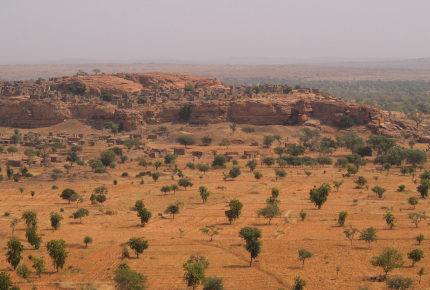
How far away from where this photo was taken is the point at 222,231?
2348 cm

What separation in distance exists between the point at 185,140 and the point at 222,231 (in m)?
31.3

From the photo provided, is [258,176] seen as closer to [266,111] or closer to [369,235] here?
[369,235]

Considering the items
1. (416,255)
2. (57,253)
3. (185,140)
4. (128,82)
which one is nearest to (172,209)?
(57,253)

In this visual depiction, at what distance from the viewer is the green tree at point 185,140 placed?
178 feet

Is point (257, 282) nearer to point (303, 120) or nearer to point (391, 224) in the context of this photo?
point (391, 224)

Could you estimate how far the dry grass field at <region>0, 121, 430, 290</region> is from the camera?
17.5 meters

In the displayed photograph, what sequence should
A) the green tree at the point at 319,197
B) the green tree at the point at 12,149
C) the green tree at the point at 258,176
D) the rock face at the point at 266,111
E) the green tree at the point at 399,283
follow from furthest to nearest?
Result: the rock face at the point at 266,111
the green tree at the point at 12,149
the green tree at the point at 258,176
the green tree at the point at 319,197
the green tree at the point at 399,283

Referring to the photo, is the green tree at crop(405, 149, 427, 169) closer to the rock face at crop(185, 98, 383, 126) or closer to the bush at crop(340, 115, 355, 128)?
the bush at crop(340, 115, 355, 128)

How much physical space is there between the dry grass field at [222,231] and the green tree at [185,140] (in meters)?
12.3

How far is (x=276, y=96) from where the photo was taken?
68500 millimetres

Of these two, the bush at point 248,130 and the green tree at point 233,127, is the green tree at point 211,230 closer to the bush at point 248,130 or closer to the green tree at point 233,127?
the green tree at point 233,127

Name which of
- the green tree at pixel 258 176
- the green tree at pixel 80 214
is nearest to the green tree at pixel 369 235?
the green tree at pixel 80 214

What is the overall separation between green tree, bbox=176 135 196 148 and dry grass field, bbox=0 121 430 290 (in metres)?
12.3

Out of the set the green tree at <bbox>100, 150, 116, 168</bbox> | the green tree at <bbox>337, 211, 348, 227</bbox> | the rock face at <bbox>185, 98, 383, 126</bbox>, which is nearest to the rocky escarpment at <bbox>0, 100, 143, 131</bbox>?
the rock face at <bbox>185, 98, 383, 126</bbox>
